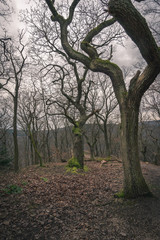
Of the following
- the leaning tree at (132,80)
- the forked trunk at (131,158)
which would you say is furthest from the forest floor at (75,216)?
the leaning tree at (132,80)

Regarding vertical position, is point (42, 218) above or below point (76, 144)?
below

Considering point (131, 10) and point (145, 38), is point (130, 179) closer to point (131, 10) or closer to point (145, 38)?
point (145, 38)

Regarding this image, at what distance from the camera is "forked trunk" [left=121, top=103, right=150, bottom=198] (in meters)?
4.26

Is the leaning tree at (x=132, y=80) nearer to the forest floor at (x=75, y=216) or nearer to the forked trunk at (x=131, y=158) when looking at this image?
the forked trunk at (x=131, y=158)

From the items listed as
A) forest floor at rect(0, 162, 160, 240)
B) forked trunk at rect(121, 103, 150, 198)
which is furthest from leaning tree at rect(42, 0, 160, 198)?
forest floor at rect(0, 162, 160, 240)

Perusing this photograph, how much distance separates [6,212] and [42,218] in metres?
0.93

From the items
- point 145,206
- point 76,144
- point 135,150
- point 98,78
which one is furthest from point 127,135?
point 98,78

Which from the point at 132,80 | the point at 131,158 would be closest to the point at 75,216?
the point at 131,158

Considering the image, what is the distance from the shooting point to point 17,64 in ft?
40.2

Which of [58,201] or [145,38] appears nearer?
[145,38]

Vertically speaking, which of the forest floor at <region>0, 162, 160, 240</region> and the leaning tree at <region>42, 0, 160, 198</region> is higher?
the leaning tree at <region>42, 0, 160, 198</region>

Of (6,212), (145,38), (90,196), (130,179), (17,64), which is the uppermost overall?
(17,64)

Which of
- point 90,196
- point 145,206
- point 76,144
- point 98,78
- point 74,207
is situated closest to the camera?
point 145,206

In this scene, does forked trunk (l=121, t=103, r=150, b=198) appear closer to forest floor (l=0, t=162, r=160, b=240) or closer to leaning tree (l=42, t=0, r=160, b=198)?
leaning tree (l=42, t=0, r=160, b=198)
